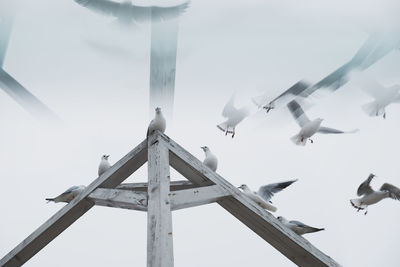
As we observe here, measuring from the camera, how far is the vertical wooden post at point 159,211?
1303mm

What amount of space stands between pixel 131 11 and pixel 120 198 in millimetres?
2205

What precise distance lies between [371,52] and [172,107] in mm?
1575

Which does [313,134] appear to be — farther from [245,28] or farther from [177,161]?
[177,161]

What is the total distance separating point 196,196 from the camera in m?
1.61

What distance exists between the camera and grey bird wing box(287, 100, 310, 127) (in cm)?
386

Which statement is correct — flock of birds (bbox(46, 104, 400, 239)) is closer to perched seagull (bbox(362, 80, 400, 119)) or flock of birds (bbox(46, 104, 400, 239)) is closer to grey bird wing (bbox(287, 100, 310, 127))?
grey bird wing (bbox(287, 100, 310, 127))

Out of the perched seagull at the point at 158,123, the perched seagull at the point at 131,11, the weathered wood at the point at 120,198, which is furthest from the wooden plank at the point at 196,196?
the perched seagull at the point at 131,11

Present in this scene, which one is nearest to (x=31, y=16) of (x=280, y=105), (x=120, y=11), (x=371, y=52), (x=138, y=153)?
(x=120, y=11)

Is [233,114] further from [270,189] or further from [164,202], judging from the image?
[164,202]

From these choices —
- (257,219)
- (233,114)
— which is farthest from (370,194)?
(257,219)

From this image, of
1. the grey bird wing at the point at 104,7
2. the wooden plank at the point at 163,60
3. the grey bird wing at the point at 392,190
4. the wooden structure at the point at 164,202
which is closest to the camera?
the wooden structure at the point at 164,202

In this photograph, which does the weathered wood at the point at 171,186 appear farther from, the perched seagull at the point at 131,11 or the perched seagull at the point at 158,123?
the perched seagull at the point at 131,11

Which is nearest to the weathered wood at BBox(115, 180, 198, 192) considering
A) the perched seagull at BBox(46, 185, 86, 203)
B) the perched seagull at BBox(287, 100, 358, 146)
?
the perched seagull at BBox(46, 185, 86, 203)

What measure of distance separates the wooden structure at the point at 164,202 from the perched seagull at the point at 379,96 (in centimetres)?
212
